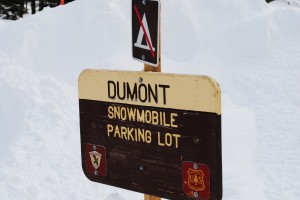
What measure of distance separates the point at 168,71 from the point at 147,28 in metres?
8.31

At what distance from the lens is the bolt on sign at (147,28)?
2373mm

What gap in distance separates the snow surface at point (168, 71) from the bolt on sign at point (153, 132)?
7.96 feet

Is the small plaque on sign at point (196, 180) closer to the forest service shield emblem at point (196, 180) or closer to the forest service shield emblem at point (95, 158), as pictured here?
the forest service shield emblem at point (196, 180)

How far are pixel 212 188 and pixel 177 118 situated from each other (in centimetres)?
41

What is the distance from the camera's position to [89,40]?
1086 centimetres

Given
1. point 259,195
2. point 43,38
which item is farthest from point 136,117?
point 43,38

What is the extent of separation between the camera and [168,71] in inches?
421

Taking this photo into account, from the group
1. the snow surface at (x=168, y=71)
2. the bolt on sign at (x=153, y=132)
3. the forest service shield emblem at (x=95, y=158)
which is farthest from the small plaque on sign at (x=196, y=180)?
the snow surface at (x=168, y=71)

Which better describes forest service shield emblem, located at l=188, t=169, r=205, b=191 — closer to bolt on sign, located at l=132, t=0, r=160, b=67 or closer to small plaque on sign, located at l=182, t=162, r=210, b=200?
small plaque on sign, located at l=182, t=162, r=210, b=200

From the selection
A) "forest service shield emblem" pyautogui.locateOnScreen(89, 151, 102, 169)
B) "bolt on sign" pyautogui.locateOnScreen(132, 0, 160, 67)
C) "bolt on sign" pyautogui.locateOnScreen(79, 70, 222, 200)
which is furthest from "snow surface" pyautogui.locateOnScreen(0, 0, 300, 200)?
"bolt on sign" pyautogui.locateOnScreen(132, 0, 160, 67)

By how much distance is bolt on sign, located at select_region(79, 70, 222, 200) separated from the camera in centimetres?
209

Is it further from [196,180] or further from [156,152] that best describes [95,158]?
[196,180]

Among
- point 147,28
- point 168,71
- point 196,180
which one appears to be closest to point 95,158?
point 196,180

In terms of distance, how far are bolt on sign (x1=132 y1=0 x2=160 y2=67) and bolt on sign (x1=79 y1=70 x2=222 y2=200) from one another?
0.16 m
